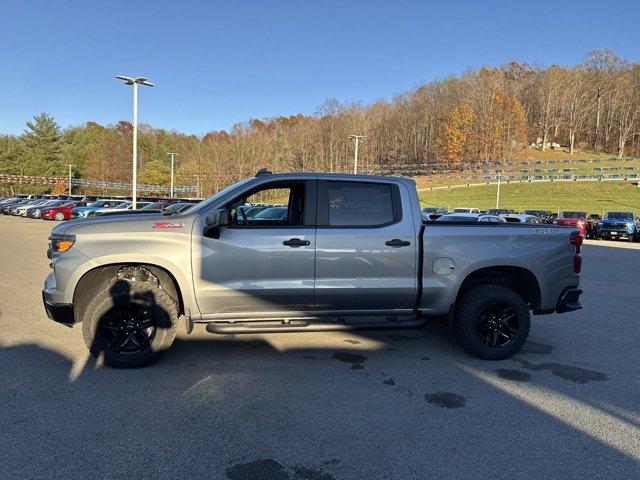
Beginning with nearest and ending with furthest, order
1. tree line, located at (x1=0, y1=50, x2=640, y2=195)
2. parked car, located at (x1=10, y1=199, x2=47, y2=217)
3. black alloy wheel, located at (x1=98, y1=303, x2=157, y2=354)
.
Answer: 1. black alloy wheel, located at (x1=98, y1=303, x2=157, y2=354)
2. parked car, located at (x1=10, y1=199, x2=47, y2=217)
3. tree line, located at (x1=0, y1=50, x2=640, y2=195)

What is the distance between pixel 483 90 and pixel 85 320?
102500mm

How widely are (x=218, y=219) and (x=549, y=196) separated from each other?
2410 inches

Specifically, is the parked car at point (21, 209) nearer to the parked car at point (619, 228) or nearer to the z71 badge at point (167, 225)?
the z71 badge at point (167, 225)

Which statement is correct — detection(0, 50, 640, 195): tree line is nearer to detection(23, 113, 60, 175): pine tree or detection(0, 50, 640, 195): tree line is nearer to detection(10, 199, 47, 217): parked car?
detection(23, 113, 60, 175): pine tree

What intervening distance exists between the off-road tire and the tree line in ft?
247

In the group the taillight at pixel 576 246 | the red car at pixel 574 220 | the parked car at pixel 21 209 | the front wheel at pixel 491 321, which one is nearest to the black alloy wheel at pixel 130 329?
the front wheel at pixel 491 321

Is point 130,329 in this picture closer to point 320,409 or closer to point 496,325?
point 320,409

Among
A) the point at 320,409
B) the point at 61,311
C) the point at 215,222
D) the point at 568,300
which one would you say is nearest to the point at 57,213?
the point at 61,311

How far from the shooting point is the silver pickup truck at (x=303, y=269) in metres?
4.76

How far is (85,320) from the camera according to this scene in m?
4.73

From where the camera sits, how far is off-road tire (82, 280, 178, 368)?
15.5ft

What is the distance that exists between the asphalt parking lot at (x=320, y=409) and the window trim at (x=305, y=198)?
1455mm

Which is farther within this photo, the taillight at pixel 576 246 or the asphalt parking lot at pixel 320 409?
the taillight at pixel 576 246

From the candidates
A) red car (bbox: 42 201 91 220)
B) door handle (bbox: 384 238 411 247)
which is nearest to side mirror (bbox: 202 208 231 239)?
door handle (bbox: 384 238 411 247)
